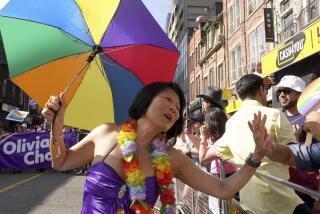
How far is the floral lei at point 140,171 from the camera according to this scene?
2326mm

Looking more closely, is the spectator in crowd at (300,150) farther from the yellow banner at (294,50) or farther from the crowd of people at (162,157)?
the yellow banner at (294,50)

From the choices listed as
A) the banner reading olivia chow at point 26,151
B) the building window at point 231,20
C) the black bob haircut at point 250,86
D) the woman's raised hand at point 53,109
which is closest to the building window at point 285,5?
the building window at point 231,20

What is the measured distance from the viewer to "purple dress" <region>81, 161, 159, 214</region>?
90.6 inches

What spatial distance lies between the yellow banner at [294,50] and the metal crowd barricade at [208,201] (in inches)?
344

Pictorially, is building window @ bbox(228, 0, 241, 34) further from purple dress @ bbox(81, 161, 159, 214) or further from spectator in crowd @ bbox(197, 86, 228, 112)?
purple dress @ bbox(81, 161, 159, 214)

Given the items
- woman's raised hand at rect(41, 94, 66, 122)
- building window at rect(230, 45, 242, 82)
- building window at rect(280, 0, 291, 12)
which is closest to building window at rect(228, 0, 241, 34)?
building window at rect(230, 45, 242, 82)

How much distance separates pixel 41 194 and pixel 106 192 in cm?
676

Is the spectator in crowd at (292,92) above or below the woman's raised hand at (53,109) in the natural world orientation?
above

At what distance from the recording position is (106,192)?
2305 millimetres

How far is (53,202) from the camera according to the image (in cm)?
766

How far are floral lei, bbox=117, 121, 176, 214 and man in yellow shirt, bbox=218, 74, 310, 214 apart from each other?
0.58m

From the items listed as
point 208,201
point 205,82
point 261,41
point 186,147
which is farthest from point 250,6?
point 208,201

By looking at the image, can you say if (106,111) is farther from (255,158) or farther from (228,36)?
(228,36)

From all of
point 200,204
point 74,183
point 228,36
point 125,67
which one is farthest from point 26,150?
point 228,36
